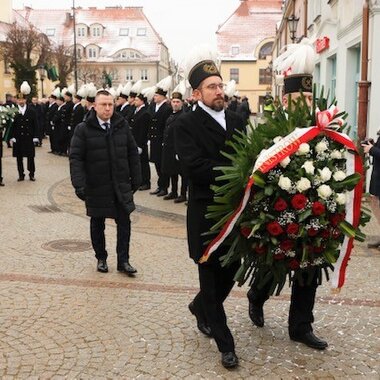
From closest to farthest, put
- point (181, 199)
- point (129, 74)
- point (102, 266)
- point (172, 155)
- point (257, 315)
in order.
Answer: point (257, 315) < point (102, 266) < point (172, 155) < point (181, 199) < point (129, 74)

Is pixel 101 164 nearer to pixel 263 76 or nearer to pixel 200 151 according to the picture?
pixel 200 151

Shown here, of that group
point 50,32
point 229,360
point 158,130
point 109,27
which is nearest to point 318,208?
point 229,360

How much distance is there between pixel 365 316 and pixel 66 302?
260 cm

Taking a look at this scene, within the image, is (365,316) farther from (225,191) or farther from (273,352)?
(225,191)

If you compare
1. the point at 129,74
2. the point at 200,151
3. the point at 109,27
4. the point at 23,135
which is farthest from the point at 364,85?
the point at 109,27

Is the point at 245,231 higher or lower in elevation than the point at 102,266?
higher

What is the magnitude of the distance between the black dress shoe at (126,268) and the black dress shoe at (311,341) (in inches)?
88.7

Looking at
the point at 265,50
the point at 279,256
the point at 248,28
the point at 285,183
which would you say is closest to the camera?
the point at 285,183

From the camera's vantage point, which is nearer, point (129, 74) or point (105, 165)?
point (105, 165)

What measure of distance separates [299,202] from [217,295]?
102cm

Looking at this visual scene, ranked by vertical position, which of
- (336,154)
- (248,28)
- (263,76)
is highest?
(248,28)

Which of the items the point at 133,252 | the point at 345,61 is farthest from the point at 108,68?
the point at 133,252

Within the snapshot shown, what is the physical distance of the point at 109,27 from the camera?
79.4 meters

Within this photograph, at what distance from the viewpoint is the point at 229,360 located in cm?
412
